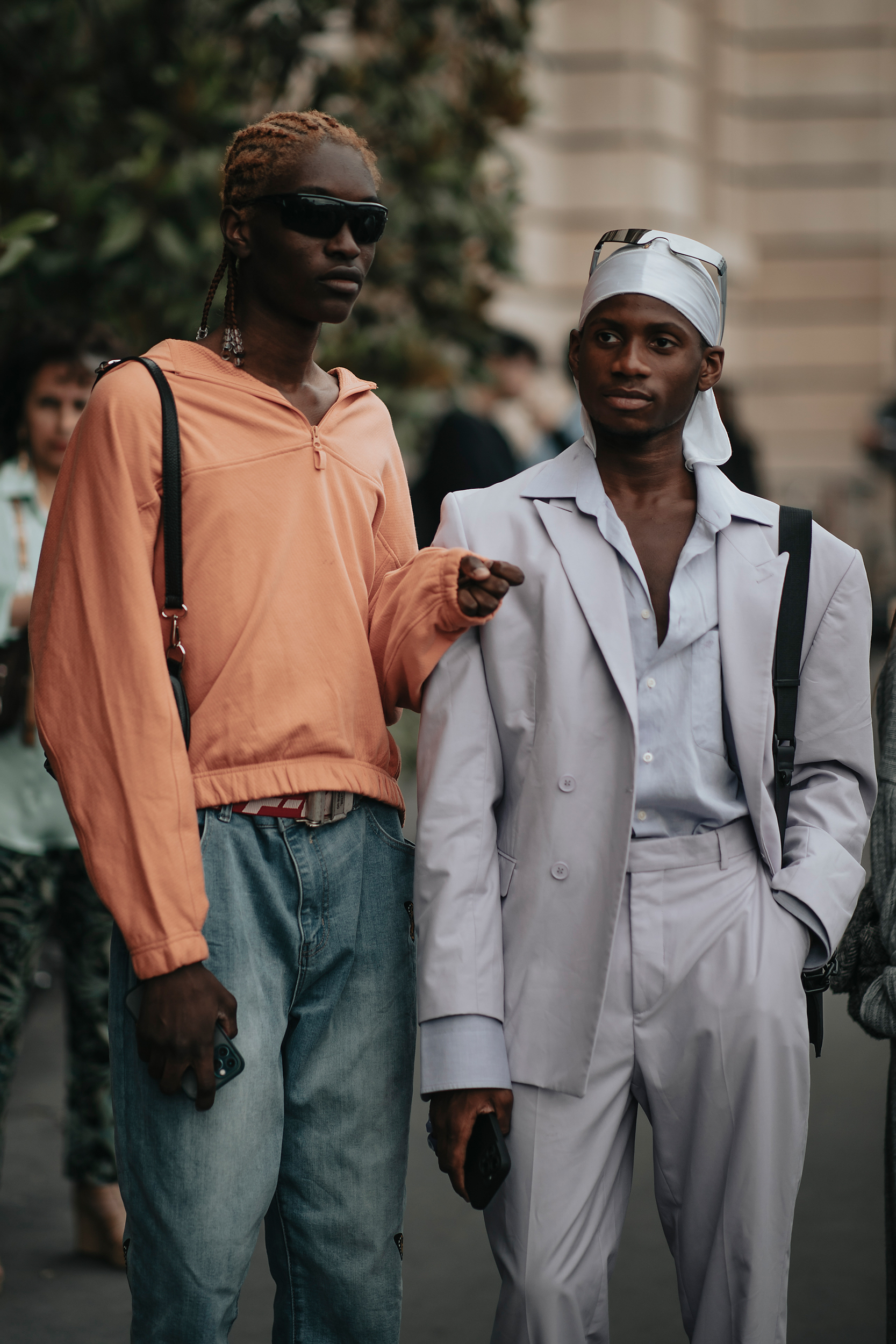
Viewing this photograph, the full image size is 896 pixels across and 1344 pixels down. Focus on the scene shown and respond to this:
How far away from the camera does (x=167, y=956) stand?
86.7 inches

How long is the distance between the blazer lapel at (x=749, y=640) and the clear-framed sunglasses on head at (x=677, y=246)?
40 cm

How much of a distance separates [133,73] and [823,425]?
14.5m

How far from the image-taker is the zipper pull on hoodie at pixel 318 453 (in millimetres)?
2471

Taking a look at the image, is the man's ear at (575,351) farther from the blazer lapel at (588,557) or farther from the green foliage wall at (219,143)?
the green foliage wall at (219,143)

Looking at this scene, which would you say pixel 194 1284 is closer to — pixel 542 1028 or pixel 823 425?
pixel 542 1028

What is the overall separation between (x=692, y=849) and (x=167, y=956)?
2.87ft

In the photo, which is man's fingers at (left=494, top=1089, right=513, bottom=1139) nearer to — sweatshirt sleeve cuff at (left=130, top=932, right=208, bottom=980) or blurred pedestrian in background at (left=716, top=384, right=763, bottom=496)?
sweatshirt sleeve cuff at (left=130, top=932, right=208, bottom=980)

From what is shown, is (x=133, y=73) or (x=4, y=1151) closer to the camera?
(x=4, y=1151)

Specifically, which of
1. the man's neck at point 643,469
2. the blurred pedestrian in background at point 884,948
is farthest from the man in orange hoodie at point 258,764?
the blurred pedestrian in background at point 884,948

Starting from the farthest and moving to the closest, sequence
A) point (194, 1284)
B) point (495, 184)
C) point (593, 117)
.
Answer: point (593, 117), point (495, 184), point (194, 1284)

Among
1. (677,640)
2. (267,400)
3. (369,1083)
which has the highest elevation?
(267,400)

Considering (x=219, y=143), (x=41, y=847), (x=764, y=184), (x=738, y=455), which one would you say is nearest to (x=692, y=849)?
(x=41, y=847)

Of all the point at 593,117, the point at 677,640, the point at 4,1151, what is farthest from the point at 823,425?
the point at 677,640

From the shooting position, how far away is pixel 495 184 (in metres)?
8.23
